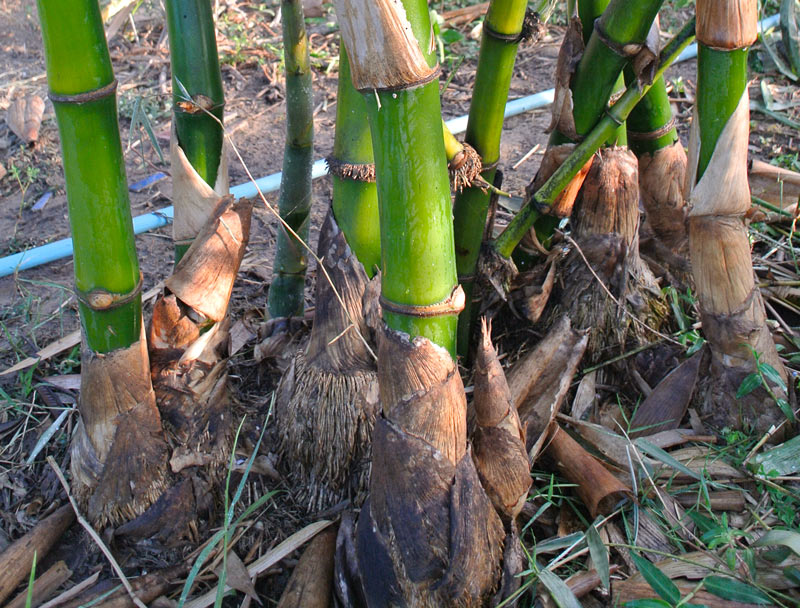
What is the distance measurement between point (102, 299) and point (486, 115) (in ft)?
2.28

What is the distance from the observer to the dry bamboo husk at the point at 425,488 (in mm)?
1011

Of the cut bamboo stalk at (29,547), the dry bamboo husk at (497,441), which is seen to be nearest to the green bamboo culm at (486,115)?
the dry bamboo husk at (497,441)

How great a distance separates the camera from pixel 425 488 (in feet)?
3.37

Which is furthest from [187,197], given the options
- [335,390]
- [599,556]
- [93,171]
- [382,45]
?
[599,556]

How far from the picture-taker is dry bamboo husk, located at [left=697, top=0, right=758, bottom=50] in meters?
1.05

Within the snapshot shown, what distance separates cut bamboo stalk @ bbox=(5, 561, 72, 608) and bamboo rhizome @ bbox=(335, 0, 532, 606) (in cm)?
52

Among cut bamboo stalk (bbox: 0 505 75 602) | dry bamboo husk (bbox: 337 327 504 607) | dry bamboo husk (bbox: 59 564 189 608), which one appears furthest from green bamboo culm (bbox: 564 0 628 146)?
cut bamboo stalk (bbox: 0 505 75 602)

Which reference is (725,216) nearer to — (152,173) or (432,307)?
(432,307)

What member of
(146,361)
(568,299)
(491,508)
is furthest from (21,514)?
(568,299)

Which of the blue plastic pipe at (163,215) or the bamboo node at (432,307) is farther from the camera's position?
the blue plastic pipe at (163,215)

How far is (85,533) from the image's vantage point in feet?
4.17

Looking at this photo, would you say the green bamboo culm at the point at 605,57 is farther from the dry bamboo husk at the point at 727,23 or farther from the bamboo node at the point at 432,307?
the bamboo node at the point at 432,307

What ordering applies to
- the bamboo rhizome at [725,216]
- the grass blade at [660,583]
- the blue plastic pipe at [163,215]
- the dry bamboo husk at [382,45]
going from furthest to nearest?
the blue plastic pipe at [163,215] < the bamboo rhizome at [725,216] < the grass blade at [660,583] < the dry bamboo husk at [382,45]

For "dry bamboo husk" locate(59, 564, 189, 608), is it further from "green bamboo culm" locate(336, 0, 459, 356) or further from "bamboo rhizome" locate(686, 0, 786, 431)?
"bamboo rhizome" locate(686, 0, 786, 431)
